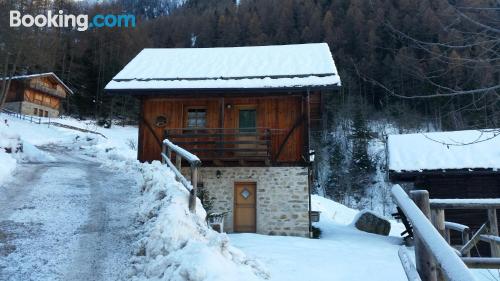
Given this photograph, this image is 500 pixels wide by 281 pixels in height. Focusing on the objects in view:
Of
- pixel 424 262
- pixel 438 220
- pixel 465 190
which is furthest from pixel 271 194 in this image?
pixel 424 262

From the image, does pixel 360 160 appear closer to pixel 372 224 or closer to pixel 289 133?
pixel 372 224

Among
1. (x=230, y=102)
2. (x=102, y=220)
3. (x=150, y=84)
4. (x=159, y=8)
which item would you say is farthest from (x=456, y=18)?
(x=159, y=8)

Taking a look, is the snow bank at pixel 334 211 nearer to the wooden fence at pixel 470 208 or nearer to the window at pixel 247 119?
the window at pixel 247 119

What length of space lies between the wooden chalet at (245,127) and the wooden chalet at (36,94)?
105 feet

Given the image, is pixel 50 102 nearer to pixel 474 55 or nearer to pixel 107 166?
pixel 107 166

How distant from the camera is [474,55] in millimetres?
3934

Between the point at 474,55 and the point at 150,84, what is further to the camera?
the point at 150,84

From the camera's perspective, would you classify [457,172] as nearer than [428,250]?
No

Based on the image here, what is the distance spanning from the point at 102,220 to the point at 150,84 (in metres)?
7.77

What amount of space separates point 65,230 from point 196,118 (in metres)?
8.13

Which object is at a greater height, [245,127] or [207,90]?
[207,90]

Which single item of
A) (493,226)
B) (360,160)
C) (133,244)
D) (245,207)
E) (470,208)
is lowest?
(245,207)

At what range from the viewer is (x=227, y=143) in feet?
42.4

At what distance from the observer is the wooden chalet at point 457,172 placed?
12445 millimetres
